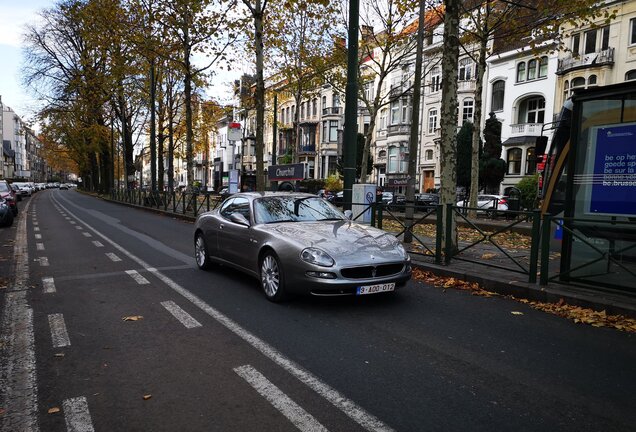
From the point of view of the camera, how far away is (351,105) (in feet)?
35.8

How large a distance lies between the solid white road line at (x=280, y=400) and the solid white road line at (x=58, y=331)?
2005 millimetres

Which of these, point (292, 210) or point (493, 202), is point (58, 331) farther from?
point (493, 202)

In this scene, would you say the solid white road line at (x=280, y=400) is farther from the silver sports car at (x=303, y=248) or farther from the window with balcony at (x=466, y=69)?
the window with balcony at (x=466, y=69)

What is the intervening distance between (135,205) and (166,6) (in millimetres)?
14420

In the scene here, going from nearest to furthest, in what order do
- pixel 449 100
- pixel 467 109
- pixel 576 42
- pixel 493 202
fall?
pixel 449 100 → pixel 493 202 → pixel 576 42 → pixel 467 109

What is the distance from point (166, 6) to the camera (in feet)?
72.7

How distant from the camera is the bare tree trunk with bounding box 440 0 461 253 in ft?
30.5

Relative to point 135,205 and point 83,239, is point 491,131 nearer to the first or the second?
point 135,205

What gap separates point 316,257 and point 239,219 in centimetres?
208

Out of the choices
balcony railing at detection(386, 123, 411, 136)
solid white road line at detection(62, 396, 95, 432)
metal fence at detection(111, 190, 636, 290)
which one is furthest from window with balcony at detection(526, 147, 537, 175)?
solid white road line at detection(62, 396, 95, 432)

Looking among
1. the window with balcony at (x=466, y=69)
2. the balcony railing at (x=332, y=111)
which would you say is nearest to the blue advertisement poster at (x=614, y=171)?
the window with balcony at (x=466, y=69)

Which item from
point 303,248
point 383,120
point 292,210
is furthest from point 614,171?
point 383,120

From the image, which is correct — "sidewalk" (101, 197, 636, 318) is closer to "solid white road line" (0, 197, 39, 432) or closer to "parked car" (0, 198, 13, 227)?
"solid white road line" (0, 197, 39, 432)

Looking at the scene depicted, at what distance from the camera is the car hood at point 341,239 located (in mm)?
5871
